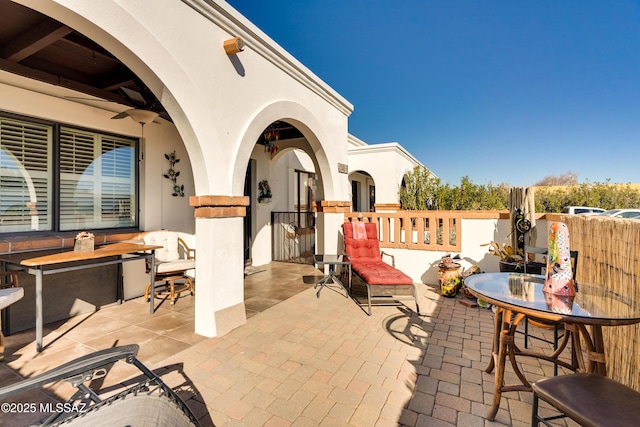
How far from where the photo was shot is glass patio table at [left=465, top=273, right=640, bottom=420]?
1.66 m

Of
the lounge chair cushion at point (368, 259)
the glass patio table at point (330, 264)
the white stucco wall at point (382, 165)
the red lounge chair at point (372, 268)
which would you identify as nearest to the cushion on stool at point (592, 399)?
the red lounge chair at point (372, 268)

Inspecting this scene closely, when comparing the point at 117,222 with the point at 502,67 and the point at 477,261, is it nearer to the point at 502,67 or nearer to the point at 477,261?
the point at 477,261

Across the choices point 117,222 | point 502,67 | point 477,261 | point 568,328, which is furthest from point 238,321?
point 502,67

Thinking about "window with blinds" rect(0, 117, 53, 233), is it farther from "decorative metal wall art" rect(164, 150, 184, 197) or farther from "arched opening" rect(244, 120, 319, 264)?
"arched opening" rect(244, 120, 319, 264)

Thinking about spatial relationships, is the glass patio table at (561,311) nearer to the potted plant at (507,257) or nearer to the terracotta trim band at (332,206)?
the potted plant at (507,257)

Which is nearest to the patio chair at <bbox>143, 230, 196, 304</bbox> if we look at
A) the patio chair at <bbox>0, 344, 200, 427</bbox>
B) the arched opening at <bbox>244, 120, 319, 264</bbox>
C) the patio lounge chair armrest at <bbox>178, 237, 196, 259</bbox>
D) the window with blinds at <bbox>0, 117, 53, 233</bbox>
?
the patio lounge chair armrest at <bbox>178, 237, 196, 259</bbox>

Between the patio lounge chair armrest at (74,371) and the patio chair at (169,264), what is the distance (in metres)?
3.02

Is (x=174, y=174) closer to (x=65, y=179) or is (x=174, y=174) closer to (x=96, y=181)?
(x=96, y=181)

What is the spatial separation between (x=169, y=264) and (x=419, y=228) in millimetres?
4627

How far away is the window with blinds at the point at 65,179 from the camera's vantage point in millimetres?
3479

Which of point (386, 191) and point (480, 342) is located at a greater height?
point (386, 191)

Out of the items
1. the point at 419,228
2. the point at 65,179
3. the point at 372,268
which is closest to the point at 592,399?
the point at 372,268

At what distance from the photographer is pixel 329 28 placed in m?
9.15

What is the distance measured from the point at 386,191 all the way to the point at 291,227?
354 cm
